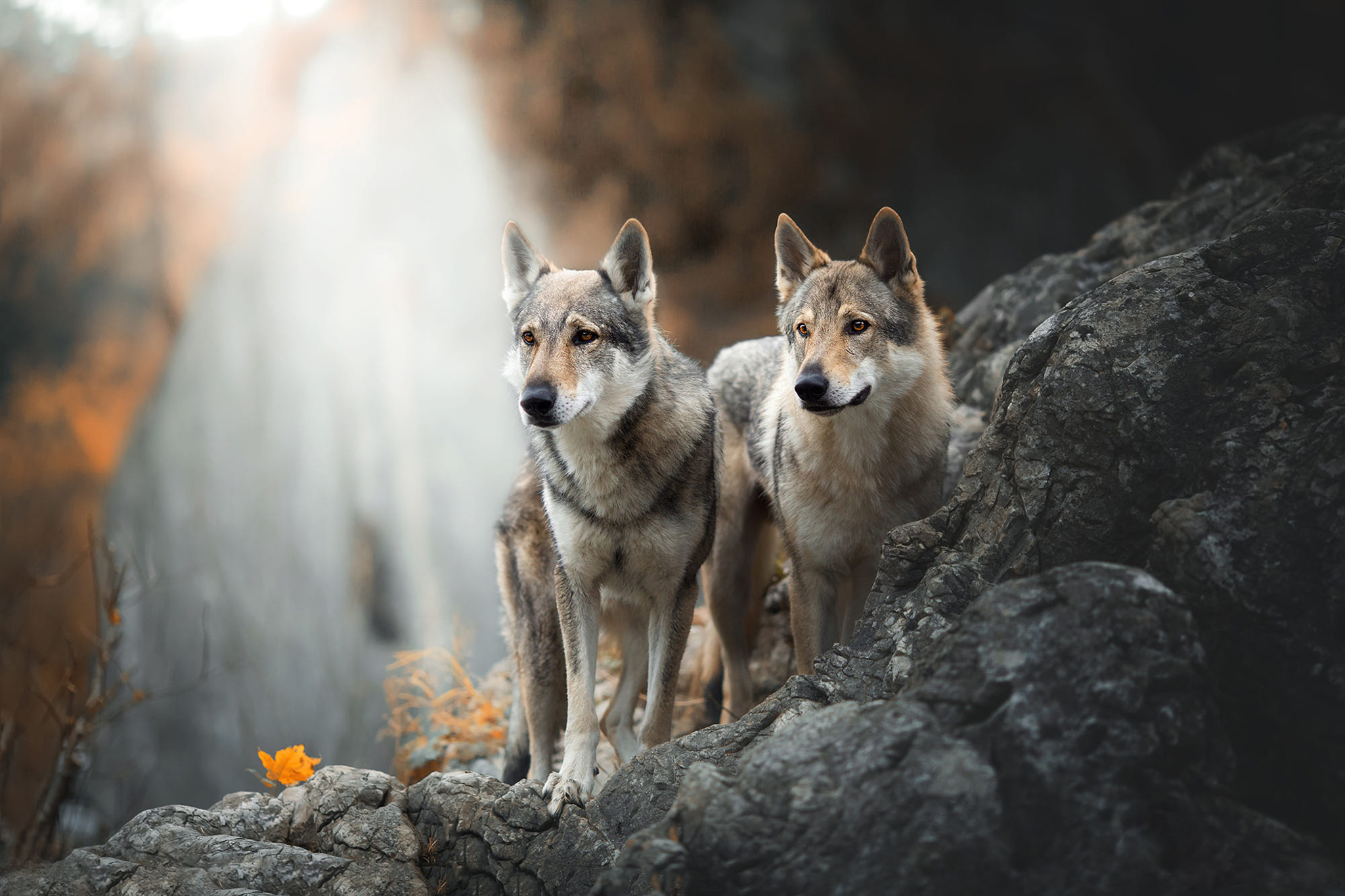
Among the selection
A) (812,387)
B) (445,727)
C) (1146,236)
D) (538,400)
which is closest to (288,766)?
(445,727)

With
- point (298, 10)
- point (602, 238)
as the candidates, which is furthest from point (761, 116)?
point (298, 10)

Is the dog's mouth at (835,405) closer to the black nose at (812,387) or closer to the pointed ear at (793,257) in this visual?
the black nose at (812,387)

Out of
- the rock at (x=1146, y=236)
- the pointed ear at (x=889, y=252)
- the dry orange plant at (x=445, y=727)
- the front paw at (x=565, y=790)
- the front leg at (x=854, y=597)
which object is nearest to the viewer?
the front paw at (x=565, y=790)

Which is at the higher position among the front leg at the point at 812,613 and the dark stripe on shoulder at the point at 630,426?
the dark stripe on shoulder at the point at 630,426

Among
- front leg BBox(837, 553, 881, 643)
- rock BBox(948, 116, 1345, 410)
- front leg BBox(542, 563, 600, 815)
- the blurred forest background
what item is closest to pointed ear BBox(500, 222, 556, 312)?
front leg BBox(542, 563, 600, 815)

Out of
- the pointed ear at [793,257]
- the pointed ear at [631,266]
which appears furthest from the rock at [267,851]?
the pointed ear at [793,257]

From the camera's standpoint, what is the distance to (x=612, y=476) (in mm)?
3857

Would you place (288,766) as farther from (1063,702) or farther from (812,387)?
(1063,702)

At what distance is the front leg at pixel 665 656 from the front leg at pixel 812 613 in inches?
22.2

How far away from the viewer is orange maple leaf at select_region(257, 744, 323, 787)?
4.06m

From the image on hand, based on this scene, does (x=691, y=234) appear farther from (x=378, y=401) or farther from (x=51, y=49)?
(x=51, y=49)

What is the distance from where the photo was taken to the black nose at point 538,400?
344cm

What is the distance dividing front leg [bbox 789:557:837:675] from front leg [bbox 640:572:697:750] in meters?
0.56

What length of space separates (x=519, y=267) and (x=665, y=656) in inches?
86.5
